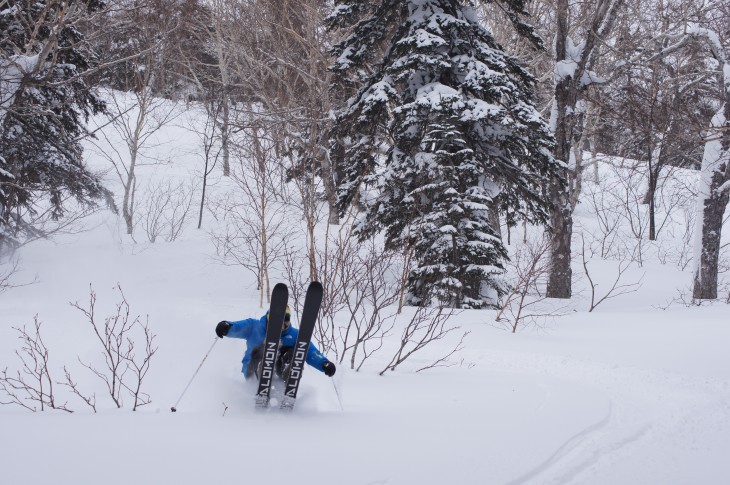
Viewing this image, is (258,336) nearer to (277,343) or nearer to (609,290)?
(277,343)

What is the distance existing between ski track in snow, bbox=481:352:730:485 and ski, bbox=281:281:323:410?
1972 millimetres

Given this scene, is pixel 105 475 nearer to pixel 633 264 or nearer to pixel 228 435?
pixel 228 435

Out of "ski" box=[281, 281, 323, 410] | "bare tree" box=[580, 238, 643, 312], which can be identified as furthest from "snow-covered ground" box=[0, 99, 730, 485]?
"bare tree" box=[580, 238, 643, 312]

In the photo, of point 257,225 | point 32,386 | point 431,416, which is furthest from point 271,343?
point 257,225

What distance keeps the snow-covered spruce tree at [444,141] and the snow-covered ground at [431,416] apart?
1225 millimetres

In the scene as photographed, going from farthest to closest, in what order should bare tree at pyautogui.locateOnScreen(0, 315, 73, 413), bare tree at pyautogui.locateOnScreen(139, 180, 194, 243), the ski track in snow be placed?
bare tree at pyautogui.locateOnScreen(139, 180, 194, 243), bare tree at pyautogui.locateOnScreen(0, 315, 73, 413), the ski track in snow

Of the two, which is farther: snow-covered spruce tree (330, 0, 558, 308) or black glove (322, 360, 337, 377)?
snow-covered spruce tree (330, 0, 558, 308)

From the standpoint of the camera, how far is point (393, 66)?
10.7 metres

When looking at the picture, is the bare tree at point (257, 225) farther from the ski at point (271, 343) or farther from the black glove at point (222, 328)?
the ski at point (271, 343)

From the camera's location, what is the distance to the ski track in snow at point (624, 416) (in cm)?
405

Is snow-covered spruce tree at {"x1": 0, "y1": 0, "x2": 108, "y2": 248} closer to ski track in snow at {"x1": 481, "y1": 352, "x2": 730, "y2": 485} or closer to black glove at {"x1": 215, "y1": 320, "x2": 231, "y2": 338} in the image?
black glove at {"x1": 215, "y1": 320, "x2": 231, "y2": 338}

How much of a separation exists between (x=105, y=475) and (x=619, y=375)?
582 cm

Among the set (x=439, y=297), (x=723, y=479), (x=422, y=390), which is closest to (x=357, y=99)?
(x=439, y=297)

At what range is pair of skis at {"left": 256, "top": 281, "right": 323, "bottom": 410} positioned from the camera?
15.6 ft
